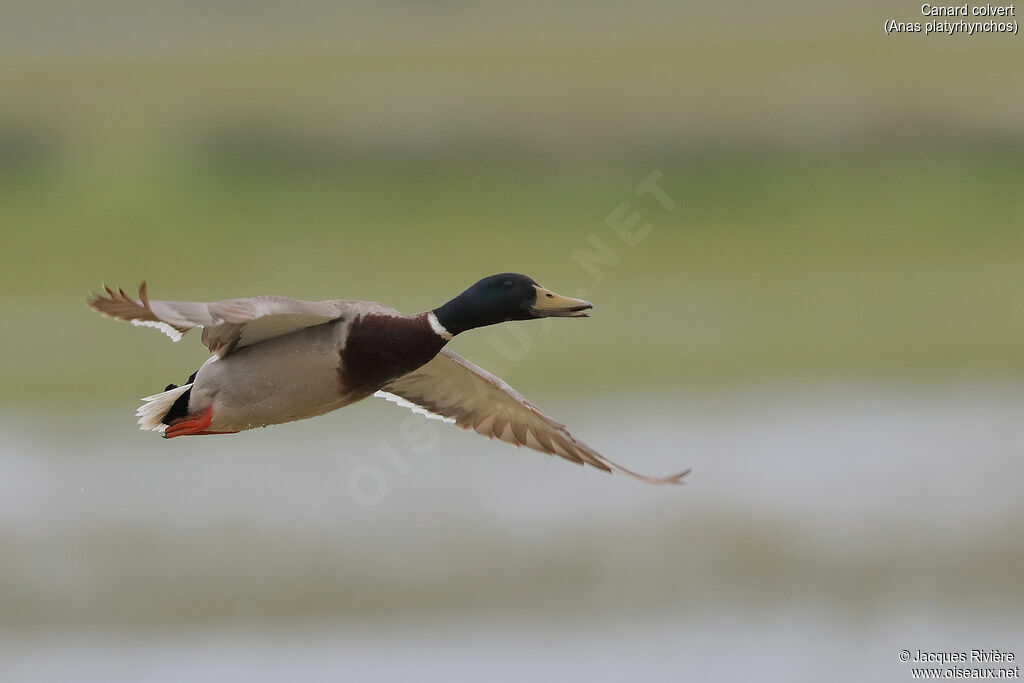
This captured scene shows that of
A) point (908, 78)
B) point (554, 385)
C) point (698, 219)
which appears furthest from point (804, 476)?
point (908, 78)

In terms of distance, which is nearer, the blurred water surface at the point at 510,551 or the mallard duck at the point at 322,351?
the mallard duck at the point at 322,351

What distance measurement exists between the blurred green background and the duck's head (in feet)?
15.9

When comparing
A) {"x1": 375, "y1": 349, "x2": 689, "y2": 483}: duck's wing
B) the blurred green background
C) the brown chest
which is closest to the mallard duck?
the brown chest

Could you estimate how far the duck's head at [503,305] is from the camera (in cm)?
681

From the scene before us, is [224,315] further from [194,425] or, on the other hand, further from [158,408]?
[158,408]

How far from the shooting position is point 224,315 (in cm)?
609

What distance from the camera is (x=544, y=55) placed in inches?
884

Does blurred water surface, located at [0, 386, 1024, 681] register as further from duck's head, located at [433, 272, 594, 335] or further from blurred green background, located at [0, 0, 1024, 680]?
duck's head, located at [433, 272, 594, 335]

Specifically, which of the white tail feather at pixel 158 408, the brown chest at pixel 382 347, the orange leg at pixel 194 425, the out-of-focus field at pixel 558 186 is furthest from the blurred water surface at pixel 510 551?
the brown chest at pixel 382 347

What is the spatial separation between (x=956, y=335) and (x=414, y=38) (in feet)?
30.4

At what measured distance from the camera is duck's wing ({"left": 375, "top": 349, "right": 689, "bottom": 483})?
769cm

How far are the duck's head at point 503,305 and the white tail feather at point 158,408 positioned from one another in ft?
3.41

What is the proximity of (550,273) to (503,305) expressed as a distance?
35.6ft

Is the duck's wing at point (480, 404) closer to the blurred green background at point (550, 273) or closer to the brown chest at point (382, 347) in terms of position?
the brown chest at point (382, 347)
